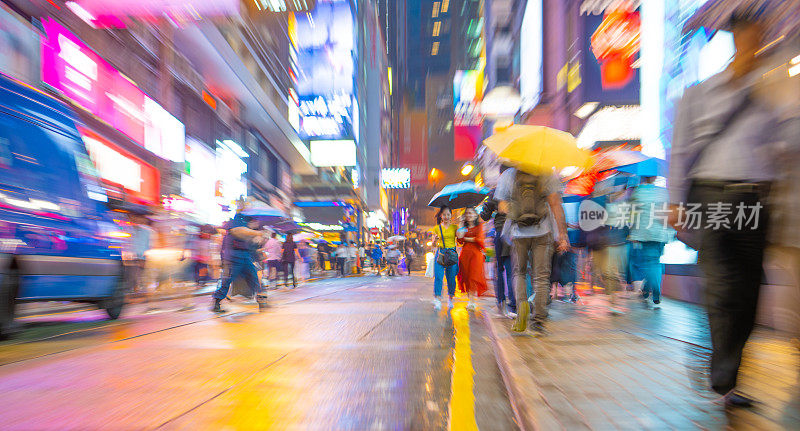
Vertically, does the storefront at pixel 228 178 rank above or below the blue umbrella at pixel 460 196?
above

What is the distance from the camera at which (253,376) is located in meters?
3.61

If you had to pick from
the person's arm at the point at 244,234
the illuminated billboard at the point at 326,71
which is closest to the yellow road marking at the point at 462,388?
the person's arm at the point at 244,234

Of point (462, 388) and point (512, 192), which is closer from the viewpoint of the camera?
point (462, 388)

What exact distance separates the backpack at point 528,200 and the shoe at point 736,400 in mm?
2596

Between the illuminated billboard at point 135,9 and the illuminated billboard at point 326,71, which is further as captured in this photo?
the illuminated billboard at point 326,71

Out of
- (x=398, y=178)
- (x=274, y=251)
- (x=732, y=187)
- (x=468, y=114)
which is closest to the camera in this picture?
(x=732, y=187)

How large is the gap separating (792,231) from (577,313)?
4842mm

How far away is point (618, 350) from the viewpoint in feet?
13.6

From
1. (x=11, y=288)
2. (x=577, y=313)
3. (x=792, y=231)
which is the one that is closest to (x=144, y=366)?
(x=11, y=288)

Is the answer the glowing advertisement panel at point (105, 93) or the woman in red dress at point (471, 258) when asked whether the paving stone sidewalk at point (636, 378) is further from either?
the glowing advertisement panel at point (105, 93)

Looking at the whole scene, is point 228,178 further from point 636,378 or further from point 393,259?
point 636,378

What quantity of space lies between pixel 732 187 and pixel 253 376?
314 cm

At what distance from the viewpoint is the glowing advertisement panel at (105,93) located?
11.2 metres

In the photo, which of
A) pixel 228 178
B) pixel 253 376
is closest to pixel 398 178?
pixel 228 178
